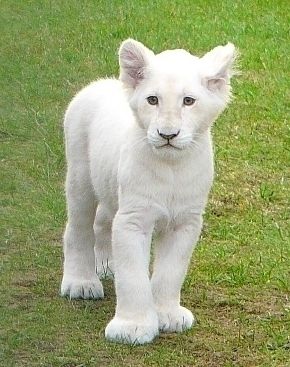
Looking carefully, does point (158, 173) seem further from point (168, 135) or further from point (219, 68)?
point (219, 68)

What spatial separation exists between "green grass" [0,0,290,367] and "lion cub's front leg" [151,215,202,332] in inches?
4.4

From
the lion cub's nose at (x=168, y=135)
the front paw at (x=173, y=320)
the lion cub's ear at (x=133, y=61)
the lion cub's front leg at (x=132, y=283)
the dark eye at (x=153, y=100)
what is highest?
the lion cub's ear at (x=133, y=61)

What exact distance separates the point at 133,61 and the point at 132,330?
130 cm

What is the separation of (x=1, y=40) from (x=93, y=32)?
106 cm

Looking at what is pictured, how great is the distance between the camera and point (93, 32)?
47.6ft

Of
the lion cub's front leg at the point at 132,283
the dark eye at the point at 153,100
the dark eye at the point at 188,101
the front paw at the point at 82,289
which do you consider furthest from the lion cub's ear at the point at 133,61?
the front paw at the point at 82,289

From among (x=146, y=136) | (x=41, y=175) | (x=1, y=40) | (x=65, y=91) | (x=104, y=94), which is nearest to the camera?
(x=146, y=136)

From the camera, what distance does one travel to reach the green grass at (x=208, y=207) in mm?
6250

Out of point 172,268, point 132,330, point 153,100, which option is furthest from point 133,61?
point 132,330

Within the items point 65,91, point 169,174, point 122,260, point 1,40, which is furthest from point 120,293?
point 1,40

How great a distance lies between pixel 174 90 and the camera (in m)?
5.88

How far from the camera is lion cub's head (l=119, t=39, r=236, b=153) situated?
5852 mm

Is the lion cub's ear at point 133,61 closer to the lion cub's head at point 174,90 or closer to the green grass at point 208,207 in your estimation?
the lion cub's head at point 174,90

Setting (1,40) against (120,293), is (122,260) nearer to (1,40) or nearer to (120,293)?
(120,293)
